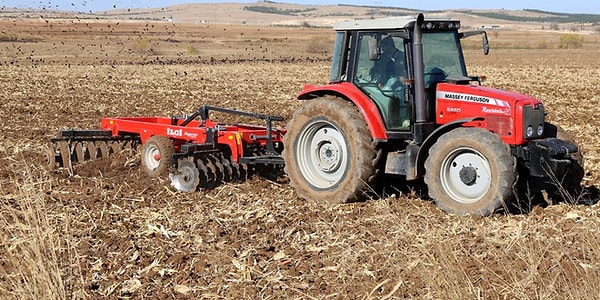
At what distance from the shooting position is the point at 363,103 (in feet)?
26.0

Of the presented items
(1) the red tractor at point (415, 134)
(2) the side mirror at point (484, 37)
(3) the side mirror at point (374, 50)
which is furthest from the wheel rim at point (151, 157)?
(2) the side mirror at point (484, 37)

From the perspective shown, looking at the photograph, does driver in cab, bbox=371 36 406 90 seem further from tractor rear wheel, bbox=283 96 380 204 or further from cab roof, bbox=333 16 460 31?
tractor rear wheel, bbox=283 96 380 204

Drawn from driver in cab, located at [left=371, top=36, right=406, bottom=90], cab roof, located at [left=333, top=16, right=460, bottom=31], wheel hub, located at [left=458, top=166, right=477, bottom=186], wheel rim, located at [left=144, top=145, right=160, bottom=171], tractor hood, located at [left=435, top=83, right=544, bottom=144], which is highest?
cab roof, located at [left=333, top=16, right=460, bottom=31]

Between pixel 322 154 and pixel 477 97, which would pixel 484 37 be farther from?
pixel 322 154

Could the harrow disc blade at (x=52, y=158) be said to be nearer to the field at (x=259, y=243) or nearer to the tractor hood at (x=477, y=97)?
the field at (x=259, y=243)

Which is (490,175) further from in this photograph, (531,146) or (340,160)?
(340,160)

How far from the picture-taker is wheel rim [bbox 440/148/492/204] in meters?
7.31

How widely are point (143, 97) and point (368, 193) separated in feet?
43.2

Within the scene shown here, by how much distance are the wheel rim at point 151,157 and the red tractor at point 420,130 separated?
2.13 m

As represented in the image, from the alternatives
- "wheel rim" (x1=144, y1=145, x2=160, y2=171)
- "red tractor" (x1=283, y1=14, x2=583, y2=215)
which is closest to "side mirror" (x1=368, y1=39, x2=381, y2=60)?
"red tractor" (x1=283, y1=14, x2=583, y2=215)

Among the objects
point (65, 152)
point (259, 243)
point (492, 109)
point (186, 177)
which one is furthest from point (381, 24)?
point (65, 152)

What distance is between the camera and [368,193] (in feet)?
26.2

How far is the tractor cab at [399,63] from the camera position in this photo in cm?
773

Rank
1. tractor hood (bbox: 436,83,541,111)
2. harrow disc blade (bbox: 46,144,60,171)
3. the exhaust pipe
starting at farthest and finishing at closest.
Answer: harrow disc blade (bbox: 46,144,60,171) → the exhaust pipe → tractor hood (bbox: 436,83,541,111)
